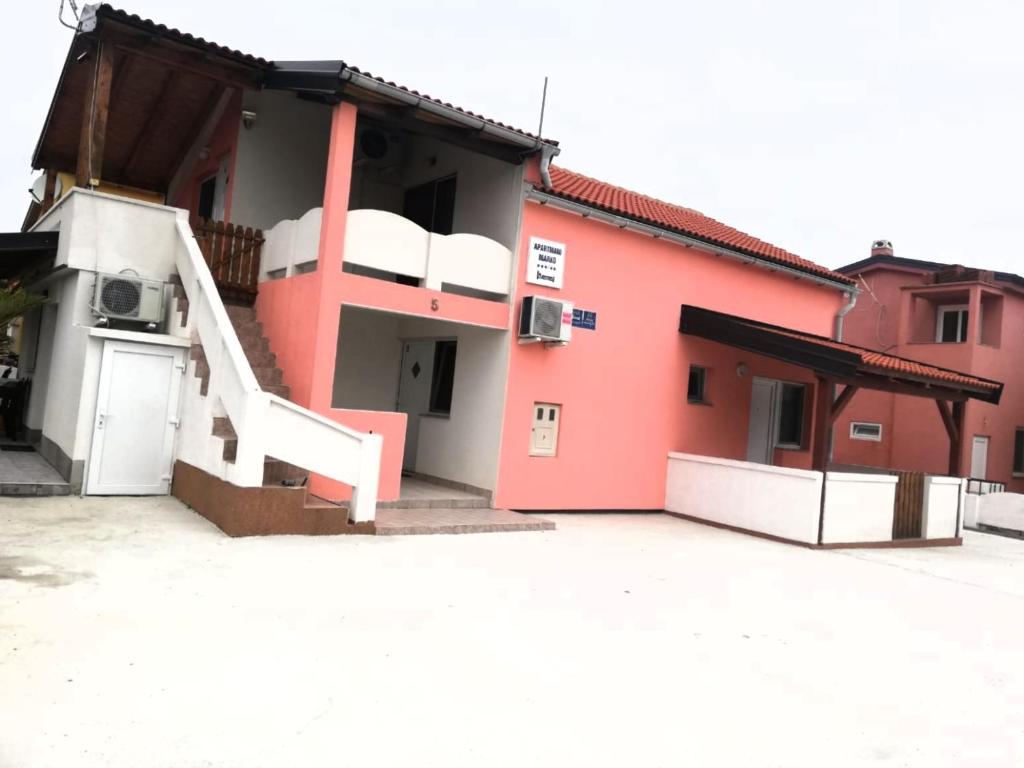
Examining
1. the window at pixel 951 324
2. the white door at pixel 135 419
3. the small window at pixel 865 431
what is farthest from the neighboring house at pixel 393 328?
the window at pixel 951 324

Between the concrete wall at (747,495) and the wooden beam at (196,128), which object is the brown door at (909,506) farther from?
the wooden beam at (196,128)

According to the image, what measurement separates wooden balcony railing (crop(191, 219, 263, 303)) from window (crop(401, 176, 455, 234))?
274 centimetres

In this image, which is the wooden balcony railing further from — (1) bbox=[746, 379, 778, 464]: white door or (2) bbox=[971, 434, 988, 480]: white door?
(2) bbox=[971, 434, 988, 480]: white door

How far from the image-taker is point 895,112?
24.2 meters

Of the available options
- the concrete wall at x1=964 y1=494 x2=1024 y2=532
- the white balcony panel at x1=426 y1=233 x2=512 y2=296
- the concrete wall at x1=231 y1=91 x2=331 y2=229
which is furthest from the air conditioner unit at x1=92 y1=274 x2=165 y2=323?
the concrete wall at x1=964 y1=494 x2=1024 y2=532

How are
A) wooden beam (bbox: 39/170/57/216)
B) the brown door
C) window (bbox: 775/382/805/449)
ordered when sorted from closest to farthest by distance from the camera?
the brown door → window (bbox: 775/382/805/449) → wooden beam (bbox: 39/170/57/216)

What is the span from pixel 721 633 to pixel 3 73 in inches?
927

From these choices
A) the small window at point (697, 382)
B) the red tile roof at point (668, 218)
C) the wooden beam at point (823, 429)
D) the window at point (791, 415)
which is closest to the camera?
the wooden beam at point (823, 429)

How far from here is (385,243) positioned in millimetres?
9969

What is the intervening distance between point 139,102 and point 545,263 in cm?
713

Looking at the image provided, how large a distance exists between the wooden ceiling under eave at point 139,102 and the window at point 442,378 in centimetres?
475

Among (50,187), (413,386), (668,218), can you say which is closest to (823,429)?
(668,218)

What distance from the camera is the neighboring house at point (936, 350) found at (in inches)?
788

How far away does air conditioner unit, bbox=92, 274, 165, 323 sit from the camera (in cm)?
Result: 942
